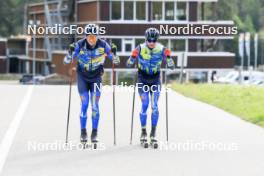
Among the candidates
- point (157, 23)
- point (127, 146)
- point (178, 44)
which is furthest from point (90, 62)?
point (178, 44)

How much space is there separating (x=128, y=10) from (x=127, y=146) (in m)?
58.6

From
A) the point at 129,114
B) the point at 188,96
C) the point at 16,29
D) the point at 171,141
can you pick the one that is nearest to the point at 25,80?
the point at 16,29

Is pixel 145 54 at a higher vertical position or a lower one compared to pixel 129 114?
higher

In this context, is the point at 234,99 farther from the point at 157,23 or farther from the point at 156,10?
the point at 156,10

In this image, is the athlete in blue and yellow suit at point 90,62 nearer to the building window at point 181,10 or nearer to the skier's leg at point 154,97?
the skier's leg at point 154,97

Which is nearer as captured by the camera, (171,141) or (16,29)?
(171,141)

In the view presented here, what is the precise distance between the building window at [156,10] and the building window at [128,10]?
1808mm

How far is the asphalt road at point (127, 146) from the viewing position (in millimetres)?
10109

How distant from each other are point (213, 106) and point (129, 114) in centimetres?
358

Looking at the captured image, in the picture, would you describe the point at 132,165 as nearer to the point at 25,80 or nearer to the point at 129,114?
the point at 129,114

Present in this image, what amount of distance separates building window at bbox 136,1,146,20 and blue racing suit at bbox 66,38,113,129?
188 feet

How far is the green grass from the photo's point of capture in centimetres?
1828

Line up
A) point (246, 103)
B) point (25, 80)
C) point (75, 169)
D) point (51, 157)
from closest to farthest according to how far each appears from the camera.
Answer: point (75, 169) < point (51, 157) < point (246, 103) < point (25, 80)

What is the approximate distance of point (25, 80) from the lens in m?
81.4
